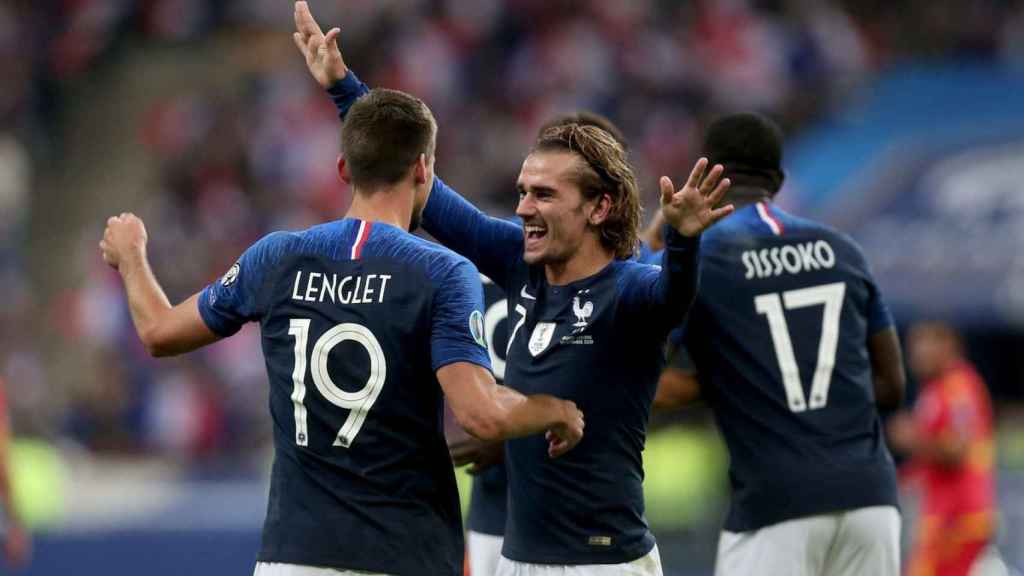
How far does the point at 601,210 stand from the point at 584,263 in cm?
18

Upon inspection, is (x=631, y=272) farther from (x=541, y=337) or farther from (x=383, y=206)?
(x=383, y=206)

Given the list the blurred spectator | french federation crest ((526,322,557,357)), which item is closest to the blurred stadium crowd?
the blurred spectator

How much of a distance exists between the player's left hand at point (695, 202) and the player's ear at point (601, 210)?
472 millimetres

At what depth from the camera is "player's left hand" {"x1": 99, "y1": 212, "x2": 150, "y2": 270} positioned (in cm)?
523

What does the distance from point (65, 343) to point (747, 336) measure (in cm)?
1194

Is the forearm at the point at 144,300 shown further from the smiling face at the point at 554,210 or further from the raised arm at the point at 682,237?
the raised arm at the point at 682,237

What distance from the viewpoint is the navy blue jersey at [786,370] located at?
589 cm

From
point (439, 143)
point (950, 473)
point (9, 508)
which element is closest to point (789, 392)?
point (9, 508)

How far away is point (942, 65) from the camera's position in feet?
59.9

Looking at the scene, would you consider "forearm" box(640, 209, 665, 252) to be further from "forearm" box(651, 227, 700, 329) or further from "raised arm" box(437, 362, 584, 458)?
"raised arm" box(437, 362, 584, 458)

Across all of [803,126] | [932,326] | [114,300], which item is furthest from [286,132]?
[932,326]

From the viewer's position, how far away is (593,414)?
515 centimetres

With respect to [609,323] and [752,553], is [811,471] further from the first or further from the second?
[609,323]

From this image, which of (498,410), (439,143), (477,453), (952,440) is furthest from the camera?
(439,143)
